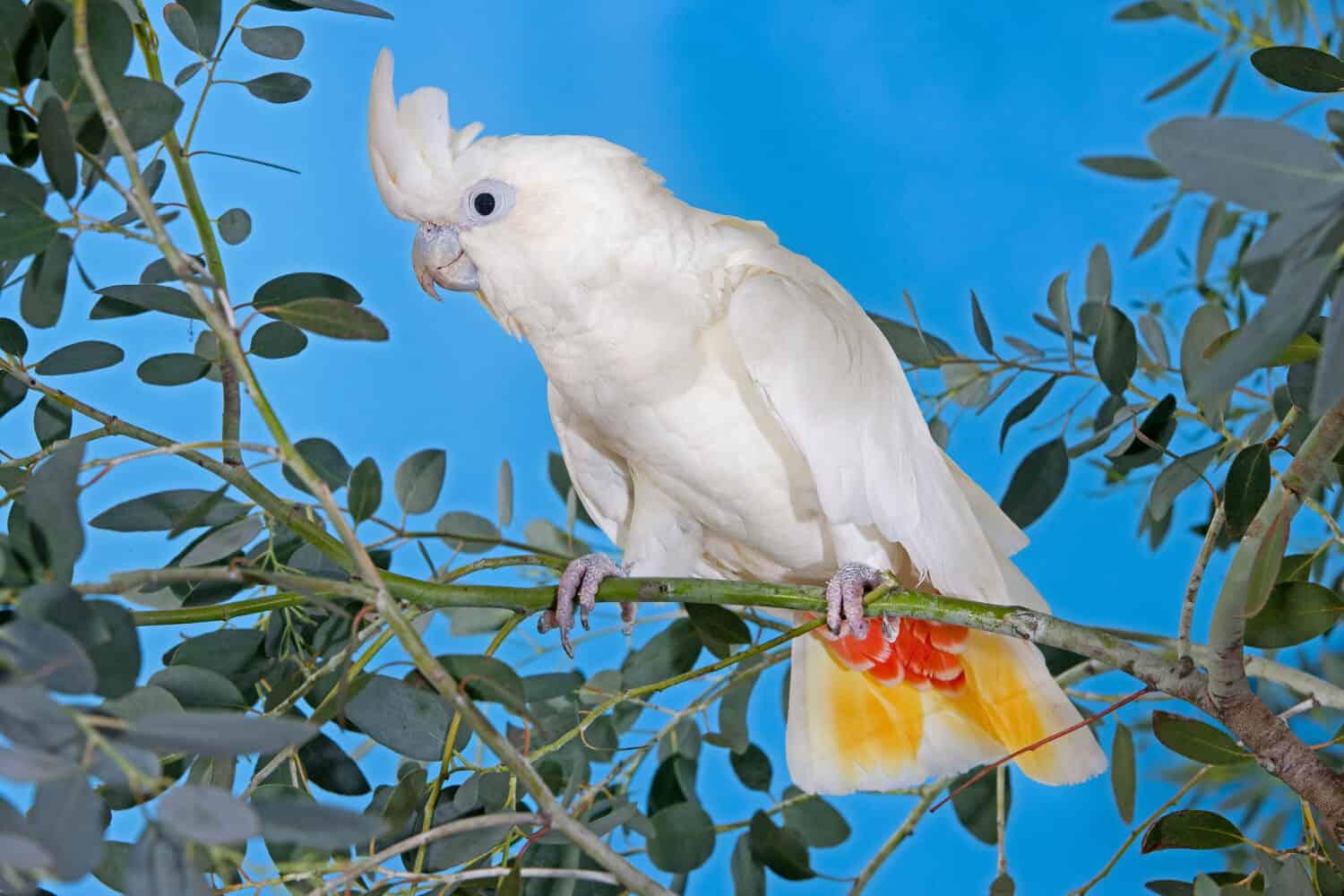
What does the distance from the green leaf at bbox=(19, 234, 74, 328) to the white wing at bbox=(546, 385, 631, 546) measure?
55cm

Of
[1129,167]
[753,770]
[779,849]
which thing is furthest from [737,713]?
[1129,167]

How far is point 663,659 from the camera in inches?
46.6

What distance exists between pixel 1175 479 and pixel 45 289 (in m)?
0.84

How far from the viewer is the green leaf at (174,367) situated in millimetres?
937

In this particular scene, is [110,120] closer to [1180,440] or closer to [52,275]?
[52,275]

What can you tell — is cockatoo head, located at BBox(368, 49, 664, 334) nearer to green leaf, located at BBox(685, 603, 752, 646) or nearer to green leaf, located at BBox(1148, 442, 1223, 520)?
green leaf, located at BBox(685, 603, 752, 646)

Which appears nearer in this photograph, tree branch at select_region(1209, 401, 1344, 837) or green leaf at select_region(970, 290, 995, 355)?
tree branch at select_region(1209, 401, 1344, 837)

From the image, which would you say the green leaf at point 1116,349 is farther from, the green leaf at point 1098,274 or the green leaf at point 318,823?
the green leaf at point 318,823

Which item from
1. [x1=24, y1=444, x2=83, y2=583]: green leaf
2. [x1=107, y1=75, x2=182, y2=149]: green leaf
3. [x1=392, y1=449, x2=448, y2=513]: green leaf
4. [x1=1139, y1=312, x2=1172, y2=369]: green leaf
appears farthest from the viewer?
[x1=1139, y1=312, x2=1172, y2=369]: green leaf

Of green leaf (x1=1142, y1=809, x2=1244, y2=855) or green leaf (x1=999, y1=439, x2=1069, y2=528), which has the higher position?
green leaf (x1=999, y1=439, x2=1069, y2=528)

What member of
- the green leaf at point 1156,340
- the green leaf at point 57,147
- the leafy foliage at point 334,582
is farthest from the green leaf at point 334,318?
the green leaf at point 1156,340

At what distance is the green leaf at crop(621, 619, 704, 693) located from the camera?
46.3 inches

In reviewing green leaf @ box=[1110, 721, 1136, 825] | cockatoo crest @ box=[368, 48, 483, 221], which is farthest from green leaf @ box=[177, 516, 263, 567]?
green leaf @ box=[1110, 721, 1136, 825]

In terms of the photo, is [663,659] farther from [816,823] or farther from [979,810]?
[979,810]
